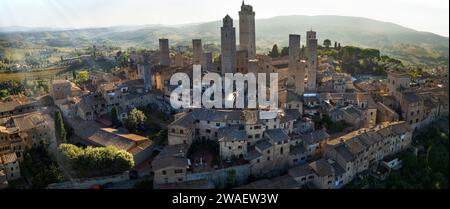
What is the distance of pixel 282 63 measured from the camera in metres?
24.9

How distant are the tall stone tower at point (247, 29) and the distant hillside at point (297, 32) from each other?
1.93 ft

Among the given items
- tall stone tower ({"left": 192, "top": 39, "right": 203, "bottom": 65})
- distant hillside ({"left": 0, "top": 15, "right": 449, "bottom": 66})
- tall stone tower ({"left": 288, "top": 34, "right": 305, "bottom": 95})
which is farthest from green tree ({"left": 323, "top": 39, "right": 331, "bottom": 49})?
tall stone tower ({"left": 192, "top": 39, "right": 203, "bottom": 65})

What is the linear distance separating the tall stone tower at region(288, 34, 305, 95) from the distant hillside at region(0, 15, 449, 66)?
4.16 meters

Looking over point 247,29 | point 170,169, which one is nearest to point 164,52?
point 247,29

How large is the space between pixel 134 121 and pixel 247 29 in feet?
31.4

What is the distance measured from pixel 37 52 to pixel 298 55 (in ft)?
74.3

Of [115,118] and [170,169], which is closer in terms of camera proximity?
[170,169]

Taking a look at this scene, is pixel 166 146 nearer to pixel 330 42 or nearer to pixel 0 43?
pixel 0 43

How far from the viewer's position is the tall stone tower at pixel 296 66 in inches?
765

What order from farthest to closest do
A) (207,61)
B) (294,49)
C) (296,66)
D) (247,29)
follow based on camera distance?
(247,29) < (207,61) < (294,49) < (296,66)

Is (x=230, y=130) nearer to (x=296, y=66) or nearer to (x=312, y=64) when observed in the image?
(x=296, y=66)

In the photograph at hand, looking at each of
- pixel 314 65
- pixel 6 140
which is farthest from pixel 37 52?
pixel 314 65

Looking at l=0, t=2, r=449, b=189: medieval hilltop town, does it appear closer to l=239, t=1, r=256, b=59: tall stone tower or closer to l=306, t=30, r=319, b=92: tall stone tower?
l=306, t=30, r=319, b=92: tall stone tower

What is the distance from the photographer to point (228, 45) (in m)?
21.3
